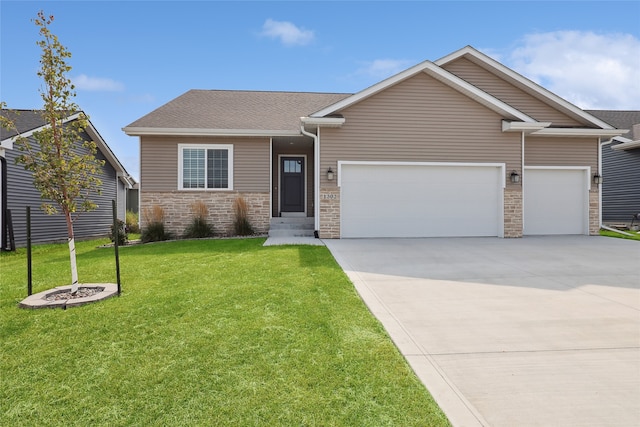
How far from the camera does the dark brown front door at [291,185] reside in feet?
45.1

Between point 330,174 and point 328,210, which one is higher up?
point 330,174

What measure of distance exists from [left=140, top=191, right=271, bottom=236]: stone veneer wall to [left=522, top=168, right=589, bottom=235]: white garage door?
8826mm

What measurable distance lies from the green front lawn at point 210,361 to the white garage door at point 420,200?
582 cm

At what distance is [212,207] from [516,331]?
10290mm

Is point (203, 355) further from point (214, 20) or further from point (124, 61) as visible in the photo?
point (124, 61)

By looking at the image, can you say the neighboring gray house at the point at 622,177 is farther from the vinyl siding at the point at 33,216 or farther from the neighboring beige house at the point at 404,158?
the vinyl siding at the point at 33,216

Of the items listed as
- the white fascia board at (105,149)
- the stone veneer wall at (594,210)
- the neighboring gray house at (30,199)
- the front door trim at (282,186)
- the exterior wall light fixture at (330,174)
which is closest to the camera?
the exterior wall light fixture at (330,174)

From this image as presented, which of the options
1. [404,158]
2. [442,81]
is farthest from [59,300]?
[442,81]

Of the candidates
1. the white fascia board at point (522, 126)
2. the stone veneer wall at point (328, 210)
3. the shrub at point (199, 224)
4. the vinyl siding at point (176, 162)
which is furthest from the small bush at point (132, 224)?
the white fascia board at point (522, 126)

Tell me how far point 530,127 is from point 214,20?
35.6 feet

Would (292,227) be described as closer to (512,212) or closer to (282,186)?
(282,186)

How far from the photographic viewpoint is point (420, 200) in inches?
437

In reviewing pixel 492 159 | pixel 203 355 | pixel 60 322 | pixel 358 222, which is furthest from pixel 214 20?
pixel 203 355

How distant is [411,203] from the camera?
36.3 feet
